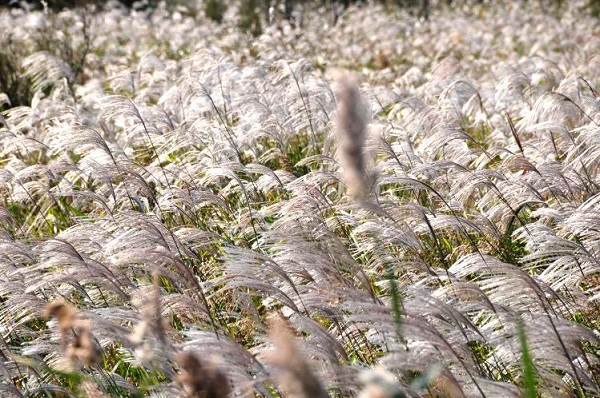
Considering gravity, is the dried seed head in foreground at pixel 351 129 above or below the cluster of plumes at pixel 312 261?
above

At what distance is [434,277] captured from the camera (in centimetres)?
235

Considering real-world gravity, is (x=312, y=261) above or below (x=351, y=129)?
below

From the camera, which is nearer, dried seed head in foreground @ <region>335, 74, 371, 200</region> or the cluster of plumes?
dried seed head in foreground @ <region>335, 74, 371, 200</region>

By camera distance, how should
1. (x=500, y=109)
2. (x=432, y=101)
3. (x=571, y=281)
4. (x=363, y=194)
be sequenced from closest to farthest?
(x=363, y=194) < (x=571, y=281) < (x=500, y=109) < (x=432, y=101)

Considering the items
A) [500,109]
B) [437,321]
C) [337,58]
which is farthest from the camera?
[337,58]

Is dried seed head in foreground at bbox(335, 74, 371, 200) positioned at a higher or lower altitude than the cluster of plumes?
higher

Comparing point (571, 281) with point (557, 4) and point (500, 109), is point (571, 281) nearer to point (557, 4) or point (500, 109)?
point (500, 109)

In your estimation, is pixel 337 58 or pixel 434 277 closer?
pixel 434 277

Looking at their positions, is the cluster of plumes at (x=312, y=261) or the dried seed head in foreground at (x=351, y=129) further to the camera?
the cluster of plumes at (x=312, y=261)

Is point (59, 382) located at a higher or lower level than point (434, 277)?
lower

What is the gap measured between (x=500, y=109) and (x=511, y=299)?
3.62 meters

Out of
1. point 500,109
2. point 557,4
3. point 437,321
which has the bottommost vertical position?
point 557,4

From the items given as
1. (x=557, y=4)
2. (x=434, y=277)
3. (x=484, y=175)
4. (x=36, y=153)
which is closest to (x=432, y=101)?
(x=36, y=153)

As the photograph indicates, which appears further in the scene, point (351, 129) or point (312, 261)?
point (312, 261)
